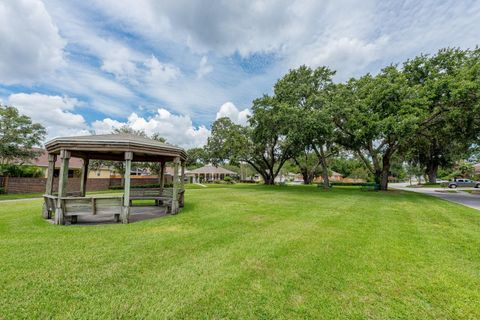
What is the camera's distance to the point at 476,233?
6461mm

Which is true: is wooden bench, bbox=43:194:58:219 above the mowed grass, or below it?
above

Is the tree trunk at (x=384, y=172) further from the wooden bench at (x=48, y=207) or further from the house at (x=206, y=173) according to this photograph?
the house at (x=206, y=173)

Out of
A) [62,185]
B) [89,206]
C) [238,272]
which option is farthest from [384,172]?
[62,185]

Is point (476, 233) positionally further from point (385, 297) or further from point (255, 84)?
point (255, 84)

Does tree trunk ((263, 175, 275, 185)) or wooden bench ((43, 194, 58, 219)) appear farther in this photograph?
tree trunk ((263, 175, 275, 185))

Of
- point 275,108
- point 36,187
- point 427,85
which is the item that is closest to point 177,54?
point 275,108

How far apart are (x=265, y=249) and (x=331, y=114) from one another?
15985 millimetres

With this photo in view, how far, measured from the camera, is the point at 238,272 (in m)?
3.85

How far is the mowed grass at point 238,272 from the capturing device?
286 centimetres

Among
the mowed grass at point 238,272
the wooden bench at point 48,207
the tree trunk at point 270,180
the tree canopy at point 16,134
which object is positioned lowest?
the mowed grass at point 238,272

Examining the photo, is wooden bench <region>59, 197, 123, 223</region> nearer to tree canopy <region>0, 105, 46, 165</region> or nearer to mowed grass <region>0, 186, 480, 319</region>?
mowed grass <region>0, 186, 480, 319</region>

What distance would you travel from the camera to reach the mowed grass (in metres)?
2.86

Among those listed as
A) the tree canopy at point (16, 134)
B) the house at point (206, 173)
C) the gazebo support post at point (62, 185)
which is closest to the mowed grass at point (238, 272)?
the gazebo support post at point (62, 185)

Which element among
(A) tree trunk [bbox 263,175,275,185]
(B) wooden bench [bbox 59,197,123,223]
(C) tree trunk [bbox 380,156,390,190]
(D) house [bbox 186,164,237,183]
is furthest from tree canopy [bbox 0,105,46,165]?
(C) tree trunk [bbox 380,156,390,190]
